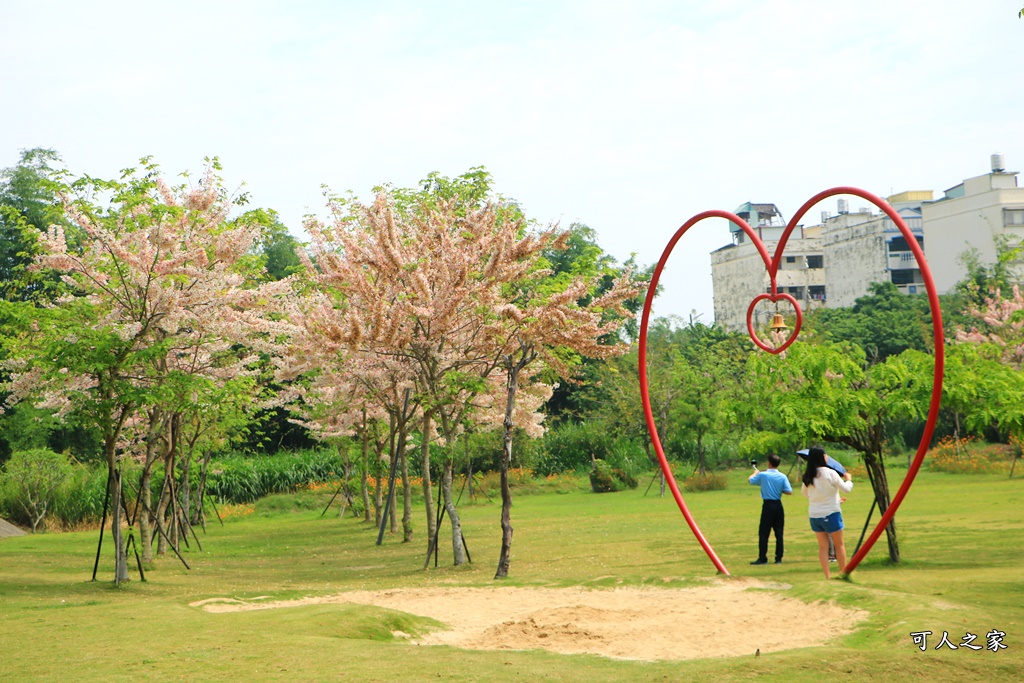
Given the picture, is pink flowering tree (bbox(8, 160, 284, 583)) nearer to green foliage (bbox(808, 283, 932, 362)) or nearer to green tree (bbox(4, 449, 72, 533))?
green tree (bbox(4, 449, 72, 533))

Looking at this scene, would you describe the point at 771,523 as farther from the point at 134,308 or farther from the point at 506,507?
the point at 134,308

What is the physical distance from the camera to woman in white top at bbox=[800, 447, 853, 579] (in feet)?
41.0

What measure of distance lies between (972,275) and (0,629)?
49714 mm

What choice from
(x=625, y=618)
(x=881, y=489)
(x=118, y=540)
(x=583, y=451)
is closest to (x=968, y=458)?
(x=583, y=451)

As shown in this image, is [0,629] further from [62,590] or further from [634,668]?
[634,668]

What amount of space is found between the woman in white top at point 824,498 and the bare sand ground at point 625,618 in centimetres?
95

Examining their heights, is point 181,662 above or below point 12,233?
below

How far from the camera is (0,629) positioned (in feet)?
35.0

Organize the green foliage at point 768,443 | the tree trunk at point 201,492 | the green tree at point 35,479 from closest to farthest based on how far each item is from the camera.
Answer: the green foliage at point 768,443 < the tree trunk at point 201,492 < the green tree at point 35,479

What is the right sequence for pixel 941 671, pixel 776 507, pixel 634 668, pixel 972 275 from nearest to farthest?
pixel 941 671, pixel 634 668, pixel 776 507, pixel 972 275

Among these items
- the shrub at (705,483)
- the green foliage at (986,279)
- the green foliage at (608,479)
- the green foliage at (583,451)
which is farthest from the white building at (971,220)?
the green foliage at (608,479)

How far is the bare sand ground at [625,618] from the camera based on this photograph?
9462 millimetres

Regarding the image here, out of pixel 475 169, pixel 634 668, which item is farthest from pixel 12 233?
pixel 634 668

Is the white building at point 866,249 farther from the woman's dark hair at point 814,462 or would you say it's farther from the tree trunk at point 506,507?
the woman's dark hair at point 814,462
